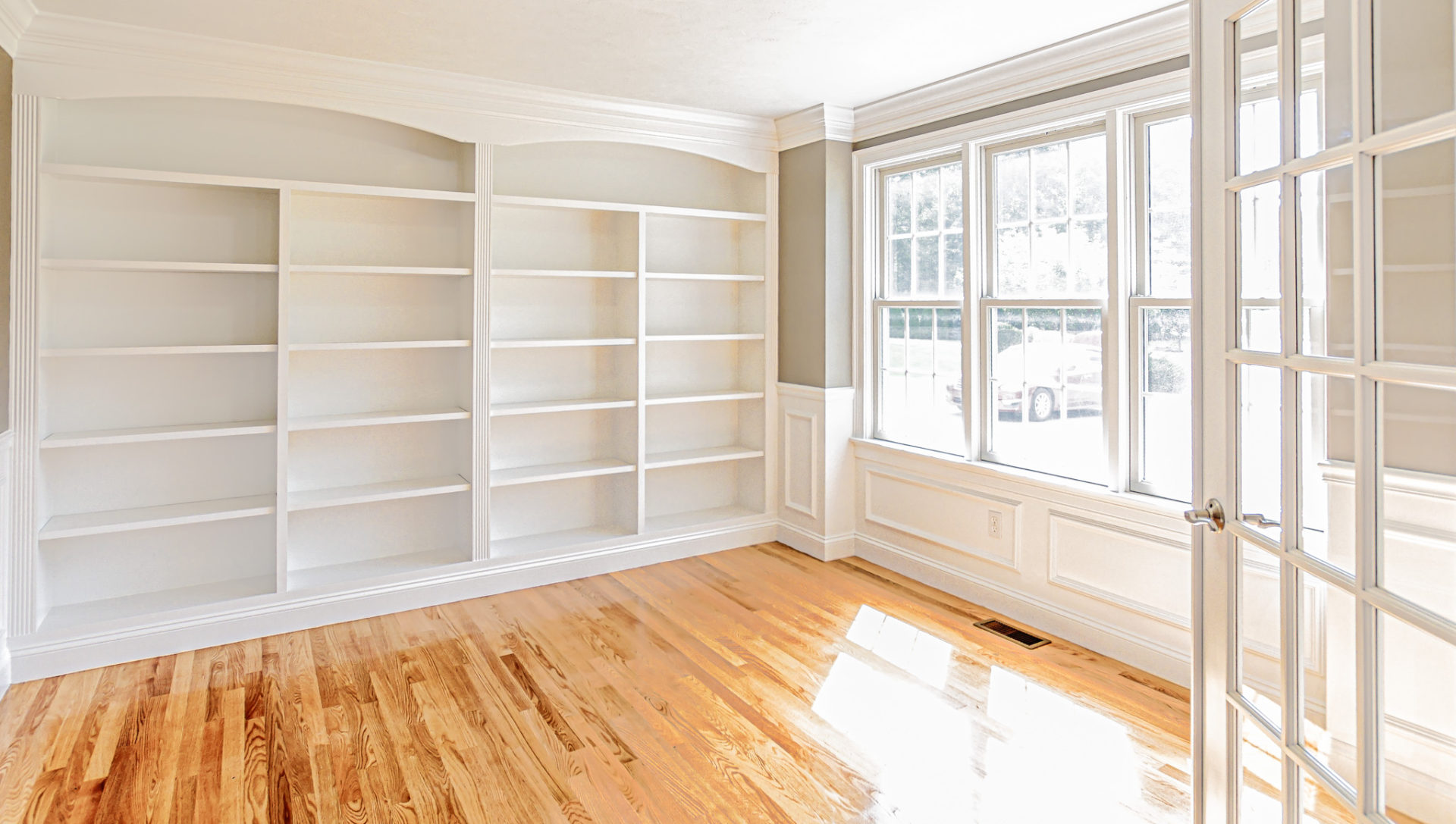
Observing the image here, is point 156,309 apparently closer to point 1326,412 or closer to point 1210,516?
point 1210,516

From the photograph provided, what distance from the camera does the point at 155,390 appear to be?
3.58 m

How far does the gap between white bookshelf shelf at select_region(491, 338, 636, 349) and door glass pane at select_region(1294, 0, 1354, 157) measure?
3.41 m

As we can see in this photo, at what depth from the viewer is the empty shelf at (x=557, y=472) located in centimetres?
420

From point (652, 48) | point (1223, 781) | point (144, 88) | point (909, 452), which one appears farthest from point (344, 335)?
point (1223, 781)

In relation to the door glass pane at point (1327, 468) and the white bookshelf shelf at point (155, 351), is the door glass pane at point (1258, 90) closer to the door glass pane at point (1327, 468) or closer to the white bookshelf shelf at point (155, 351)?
the door glass pane at point (1327, 468)

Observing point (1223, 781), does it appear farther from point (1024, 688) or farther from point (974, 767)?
point (1024, 688)

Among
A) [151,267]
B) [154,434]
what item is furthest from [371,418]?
[151,267]

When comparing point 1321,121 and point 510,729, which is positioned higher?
point 1321,121

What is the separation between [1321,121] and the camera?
122 centimetres

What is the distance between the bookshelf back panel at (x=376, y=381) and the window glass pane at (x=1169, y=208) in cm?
320

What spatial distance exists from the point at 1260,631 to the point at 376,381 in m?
3.87

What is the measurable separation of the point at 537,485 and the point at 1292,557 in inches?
151

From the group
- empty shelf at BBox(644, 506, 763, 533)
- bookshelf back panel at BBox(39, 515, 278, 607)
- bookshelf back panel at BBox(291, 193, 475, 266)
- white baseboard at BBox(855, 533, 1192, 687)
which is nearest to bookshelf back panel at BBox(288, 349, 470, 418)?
bookshelf back panel at BBox(291, 193, 475, 266)

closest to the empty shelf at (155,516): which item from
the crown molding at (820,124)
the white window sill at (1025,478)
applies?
the white window sill at (1025,478)
